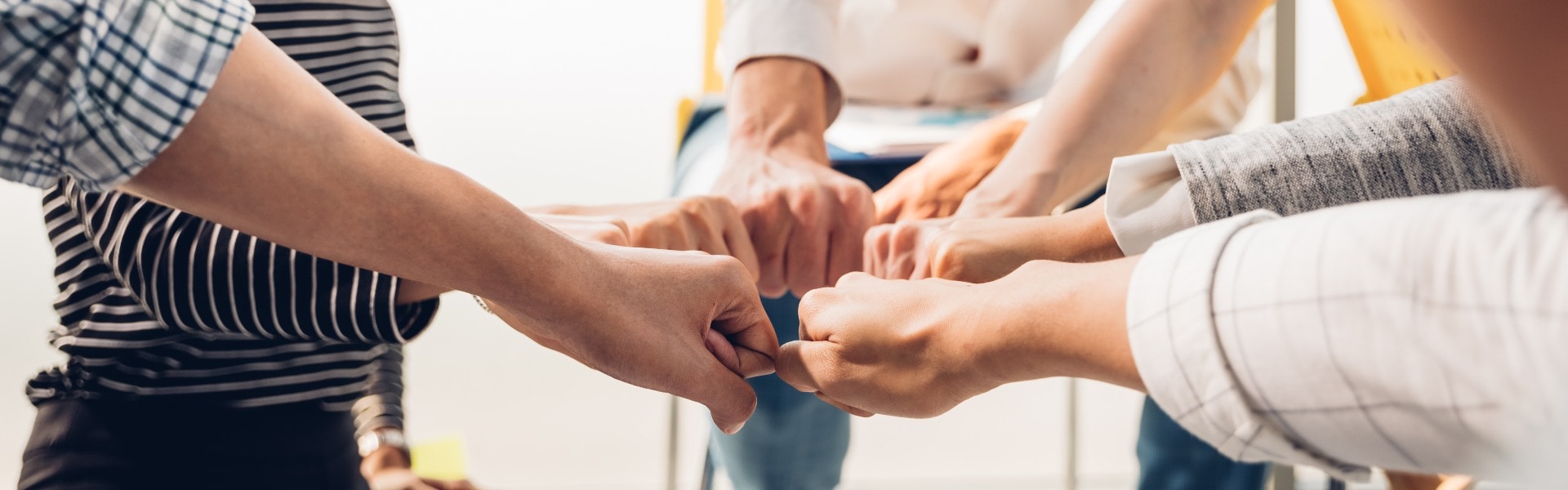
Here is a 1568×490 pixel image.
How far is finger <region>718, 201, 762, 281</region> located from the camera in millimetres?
749

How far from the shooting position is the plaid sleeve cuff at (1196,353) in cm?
38

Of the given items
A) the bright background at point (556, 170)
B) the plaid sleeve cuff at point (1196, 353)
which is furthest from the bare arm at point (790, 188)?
the bright background at point (556, 170)

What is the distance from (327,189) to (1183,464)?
88 centimetres

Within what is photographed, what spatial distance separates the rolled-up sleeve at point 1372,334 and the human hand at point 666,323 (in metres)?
0.24

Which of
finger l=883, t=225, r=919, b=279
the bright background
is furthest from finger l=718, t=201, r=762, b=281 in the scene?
the bright background

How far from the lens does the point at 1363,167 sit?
568 millimetres

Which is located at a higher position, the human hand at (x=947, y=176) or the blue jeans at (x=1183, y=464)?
the human hand at (x=947, y=176)

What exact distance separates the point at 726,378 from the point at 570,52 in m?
1.19

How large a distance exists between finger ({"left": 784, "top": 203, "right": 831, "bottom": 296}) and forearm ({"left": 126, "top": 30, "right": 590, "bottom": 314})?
303 millimetres

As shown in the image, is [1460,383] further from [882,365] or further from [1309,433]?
[882,365]

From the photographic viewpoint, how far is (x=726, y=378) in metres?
0.59

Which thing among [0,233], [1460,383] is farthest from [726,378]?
[0,233]

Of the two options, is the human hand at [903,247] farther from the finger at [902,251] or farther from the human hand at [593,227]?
the human hand at [593,227]

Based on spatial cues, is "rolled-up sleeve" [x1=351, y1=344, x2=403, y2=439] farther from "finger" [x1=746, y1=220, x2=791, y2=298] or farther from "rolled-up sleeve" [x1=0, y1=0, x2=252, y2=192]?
"rolled-up sleeve" [x1=0, y1=0, x2=252, y2=192]
